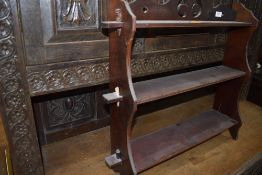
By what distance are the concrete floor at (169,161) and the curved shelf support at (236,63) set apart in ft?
0.60

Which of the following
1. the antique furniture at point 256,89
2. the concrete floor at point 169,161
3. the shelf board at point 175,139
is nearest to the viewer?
the shelf board at point 175,139

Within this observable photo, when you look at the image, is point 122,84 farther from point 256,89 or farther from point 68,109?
point 256,89

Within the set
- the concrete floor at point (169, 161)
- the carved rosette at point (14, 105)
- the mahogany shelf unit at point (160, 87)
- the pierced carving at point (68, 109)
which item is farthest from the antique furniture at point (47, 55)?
the pierced carving at point (68, 109)

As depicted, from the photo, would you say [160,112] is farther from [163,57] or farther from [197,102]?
[163,57]

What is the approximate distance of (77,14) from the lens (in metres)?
1.11

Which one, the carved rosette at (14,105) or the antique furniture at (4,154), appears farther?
the antique furniture at (4,154)

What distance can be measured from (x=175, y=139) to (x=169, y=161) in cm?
18

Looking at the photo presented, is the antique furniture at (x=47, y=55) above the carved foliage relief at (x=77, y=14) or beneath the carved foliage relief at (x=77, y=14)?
beneath

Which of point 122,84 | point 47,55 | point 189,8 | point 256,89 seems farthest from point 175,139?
point 256,89

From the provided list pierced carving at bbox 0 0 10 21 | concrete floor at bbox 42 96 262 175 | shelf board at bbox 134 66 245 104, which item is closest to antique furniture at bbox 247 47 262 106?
concrete floor at bbox 42 96 262 175

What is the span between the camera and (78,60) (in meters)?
1.18

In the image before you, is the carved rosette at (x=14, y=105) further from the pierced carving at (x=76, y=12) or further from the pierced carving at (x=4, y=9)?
the pierced carving at (x=76, y=12)

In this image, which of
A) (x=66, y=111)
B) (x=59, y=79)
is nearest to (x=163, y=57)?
(x=59, y=79)

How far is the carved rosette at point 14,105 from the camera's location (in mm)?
962
